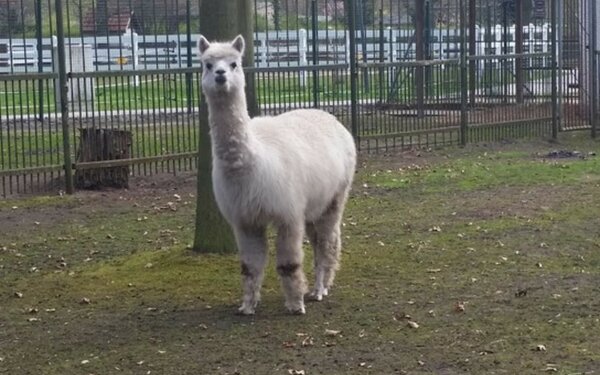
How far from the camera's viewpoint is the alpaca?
A: 23.9 ft

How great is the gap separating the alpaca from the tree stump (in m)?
5.63

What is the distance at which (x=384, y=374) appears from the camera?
6215 mm

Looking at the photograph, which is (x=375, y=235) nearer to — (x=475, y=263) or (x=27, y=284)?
(x=475, y=263)

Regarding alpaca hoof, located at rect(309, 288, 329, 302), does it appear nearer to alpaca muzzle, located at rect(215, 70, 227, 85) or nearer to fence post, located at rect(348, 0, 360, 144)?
alpaca muzzle, located at rect(215, 70, 227, 85)

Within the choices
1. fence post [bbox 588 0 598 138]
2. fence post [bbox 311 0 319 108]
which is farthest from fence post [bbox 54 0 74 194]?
fence post [bbox 588 0 598 138]

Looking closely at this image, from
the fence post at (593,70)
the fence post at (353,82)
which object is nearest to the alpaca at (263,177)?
the fence post at (353,82)

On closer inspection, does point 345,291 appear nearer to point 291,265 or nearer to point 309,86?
point 291,265

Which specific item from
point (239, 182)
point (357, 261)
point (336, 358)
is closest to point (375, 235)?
point (357, 261)

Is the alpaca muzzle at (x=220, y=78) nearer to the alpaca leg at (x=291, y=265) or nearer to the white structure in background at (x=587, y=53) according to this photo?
the alpaca leg at (x=291, y=265)

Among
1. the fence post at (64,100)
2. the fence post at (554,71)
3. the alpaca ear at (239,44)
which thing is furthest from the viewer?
the fence post at (554,71)

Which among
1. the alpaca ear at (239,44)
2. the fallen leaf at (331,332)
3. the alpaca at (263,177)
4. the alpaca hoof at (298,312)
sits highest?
the alpaca ear at (239,44)

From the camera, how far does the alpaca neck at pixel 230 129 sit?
7.27 metres

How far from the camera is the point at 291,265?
299 inches

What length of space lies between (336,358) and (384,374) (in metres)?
0.40
